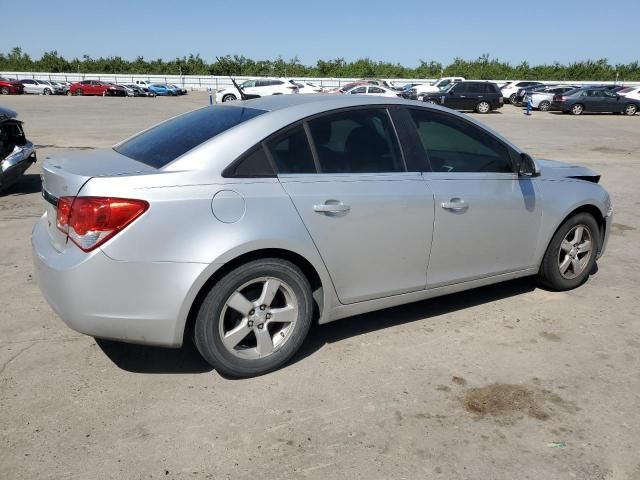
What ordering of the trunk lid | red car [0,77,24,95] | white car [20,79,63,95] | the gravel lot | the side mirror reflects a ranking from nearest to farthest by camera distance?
the gravel lot < the trunk lid < the side mirror < red car [0,77,24,95] < white car [20,79,63,95]

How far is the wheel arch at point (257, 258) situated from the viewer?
10.3ft

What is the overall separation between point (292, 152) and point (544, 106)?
34866 millimetres

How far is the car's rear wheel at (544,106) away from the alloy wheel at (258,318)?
3454 cm

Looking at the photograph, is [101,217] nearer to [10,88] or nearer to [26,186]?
[26,186]

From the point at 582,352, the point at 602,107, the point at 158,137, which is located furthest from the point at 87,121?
the point at 602,107

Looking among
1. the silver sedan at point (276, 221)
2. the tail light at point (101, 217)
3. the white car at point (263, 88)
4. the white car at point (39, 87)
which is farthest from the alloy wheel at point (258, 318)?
the white car at point (39, 87)

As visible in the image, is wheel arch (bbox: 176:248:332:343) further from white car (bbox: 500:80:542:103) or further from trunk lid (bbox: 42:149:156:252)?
white car (bbox: 500:80:542:103)

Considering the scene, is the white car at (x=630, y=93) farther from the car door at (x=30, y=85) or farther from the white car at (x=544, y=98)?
the car door at (x=30, y=85)

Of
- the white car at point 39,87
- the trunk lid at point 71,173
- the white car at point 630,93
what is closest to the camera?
the trunk lid at point 71,173

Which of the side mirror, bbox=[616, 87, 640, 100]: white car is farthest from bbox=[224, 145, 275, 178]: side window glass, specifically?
bbox=[616, 87, 640, 100]: white car

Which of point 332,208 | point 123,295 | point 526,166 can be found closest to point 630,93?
point 526,166

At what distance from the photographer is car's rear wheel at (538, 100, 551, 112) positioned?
34.2 meters

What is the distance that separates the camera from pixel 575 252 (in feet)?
15.8

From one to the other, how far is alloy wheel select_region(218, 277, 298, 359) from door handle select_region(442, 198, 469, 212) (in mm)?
1231
